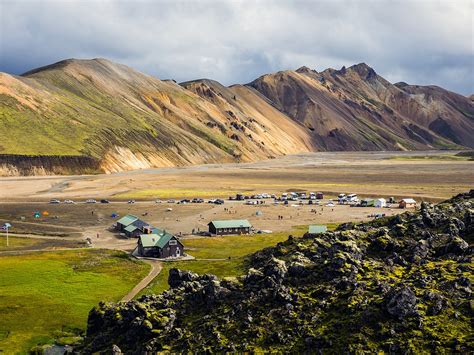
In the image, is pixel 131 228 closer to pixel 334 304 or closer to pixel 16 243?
pixel 16 243

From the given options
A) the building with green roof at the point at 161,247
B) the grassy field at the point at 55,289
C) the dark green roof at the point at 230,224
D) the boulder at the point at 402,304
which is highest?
the boulder at the point at 402,304

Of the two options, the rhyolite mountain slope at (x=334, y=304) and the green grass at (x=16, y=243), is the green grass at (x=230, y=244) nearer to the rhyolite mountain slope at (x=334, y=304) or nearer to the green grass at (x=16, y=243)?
the green grass at (x=16, y=243)

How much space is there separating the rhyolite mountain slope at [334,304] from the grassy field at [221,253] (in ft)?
78.0

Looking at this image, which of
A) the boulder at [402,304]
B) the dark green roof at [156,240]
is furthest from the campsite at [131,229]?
the boulder at [402,304]

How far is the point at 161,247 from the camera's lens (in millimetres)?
98500

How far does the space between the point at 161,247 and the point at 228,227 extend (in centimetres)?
2863

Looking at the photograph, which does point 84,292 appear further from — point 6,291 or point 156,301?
point 156,301

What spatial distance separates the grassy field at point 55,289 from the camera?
2384 inches

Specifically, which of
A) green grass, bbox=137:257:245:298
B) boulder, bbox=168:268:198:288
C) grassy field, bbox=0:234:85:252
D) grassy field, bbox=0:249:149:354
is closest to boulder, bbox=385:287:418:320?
boulder, bbox=168:268:198:288

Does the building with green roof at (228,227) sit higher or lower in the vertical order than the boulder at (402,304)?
A: lower

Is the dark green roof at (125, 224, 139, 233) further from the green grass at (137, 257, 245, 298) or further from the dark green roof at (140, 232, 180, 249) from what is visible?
the green grass at (137, 257, 245, 298)

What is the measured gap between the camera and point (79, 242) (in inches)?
4464

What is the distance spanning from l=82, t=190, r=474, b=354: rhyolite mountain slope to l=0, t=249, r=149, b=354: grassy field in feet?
36.5

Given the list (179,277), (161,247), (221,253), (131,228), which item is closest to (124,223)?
(131,228)
